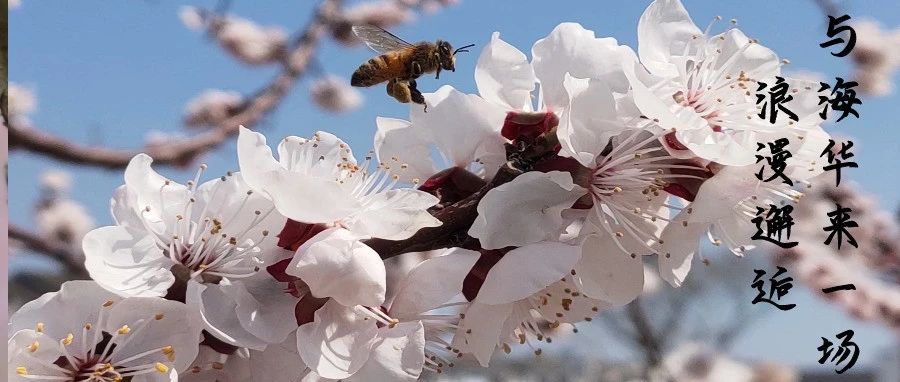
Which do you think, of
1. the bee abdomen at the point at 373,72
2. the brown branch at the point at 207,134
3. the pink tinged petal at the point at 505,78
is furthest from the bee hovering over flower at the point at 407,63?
the brown branch at the point at 207,134

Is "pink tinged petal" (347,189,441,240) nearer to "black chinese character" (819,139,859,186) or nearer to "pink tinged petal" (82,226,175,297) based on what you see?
"pink tinged petal" (82,226,175,297)

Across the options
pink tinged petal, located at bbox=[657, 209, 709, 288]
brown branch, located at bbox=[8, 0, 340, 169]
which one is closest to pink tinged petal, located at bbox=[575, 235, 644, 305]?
pink tinged petal, located at bbox=[657, 209, 709, 288]

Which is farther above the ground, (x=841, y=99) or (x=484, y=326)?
(x=841, y=99)

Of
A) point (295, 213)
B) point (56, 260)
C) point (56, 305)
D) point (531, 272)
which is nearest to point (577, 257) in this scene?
point (531, 272)

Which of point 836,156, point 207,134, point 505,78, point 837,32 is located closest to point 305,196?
point 505,78

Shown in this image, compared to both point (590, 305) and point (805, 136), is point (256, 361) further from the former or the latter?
point (805, 136)

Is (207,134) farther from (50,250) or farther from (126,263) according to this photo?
(126,263)

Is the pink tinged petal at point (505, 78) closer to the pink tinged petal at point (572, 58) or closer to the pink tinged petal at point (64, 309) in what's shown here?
the pink tinged petal at point (572, 58)
